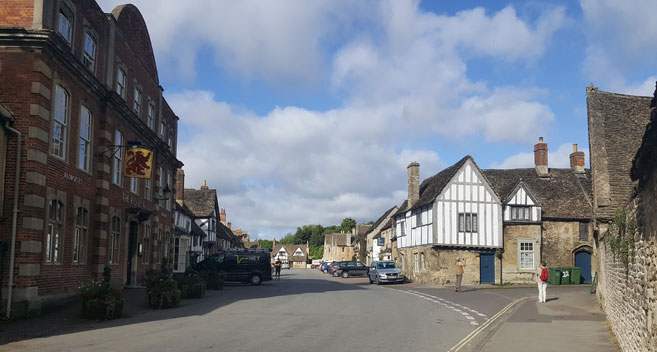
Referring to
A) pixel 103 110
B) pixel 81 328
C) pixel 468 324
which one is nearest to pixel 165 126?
pixel 103 110

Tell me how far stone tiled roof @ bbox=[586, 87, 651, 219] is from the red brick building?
17.9 meters

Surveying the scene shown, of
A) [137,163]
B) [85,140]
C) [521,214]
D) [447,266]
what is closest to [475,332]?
[137,163]

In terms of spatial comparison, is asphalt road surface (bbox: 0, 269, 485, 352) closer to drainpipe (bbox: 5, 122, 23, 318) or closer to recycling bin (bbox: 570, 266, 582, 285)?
drainpipe (bbox: 5, 122, 23, 318)

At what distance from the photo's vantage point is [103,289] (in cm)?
1591

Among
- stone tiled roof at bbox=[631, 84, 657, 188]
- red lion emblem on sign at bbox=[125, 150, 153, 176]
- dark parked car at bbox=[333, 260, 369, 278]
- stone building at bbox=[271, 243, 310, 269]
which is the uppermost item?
red lion emblem on sign at bbox=[125, 150, 153, 176]

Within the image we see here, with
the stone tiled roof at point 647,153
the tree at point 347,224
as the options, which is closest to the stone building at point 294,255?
the tree at point 347,224

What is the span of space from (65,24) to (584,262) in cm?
3631

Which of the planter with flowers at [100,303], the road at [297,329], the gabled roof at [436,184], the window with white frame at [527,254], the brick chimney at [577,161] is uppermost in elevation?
the brick chimney at [577,161]

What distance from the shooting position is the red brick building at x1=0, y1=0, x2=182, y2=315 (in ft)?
51.4

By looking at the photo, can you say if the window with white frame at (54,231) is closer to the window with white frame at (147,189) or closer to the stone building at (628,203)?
the window with white frame at (147,189)

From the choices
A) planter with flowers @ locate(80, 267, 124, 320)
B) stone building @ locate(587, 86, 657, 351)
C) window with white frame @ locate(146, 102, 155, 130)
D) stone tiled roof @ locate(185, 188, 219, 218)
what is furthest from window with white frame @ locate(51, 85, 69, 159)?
stone tiled roof @ locate(185, 188, 219, 218)

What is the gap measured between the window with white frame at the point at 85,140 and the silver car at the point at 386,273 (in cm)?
2403

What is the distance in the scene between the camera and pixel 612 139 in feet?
66.0

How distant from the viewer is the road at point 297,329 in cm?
1124
